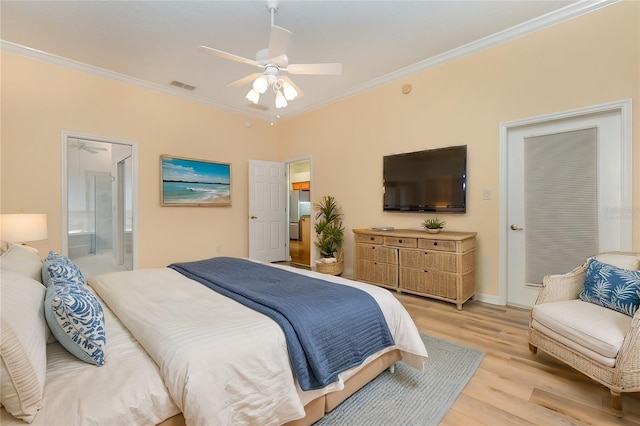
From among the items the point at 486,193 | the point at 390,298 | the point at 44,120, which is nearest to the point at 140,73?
the point at 44,120

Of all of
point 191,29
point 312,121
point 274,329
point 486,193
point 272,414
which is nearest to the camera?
point 272,414

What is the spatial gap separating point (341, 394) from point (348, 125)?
398 cm

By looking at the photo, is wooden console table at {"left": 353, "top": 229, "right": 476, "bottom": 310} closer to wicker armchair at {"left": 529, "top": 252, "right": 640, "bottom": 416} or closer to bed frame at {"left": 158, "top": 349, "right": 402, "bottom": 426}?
wicker armchair at {"left": 529, "top": 252, "right": 640, "bottom": 416}

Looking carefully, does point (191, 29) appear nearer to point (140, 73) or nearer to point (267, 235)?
point (140, 73)

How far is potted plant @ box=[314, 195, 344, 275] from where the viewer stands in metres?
4.55

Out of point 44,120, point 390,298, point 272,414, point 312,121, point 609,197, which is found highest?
point 312,121

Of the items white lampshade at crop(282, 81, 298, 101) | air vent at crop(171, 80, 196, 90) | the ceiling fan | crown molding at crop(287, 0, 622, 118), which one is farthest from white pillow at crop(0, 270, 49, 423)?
crown molding at crop(287, 0, 622, 118)

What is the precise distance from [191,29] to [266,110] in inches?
101

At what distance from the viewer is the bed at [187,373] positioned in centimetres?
98

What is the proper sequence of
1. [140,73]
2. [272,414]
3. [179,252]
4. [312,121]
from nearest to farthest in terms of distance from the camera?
[272,414] < [140,73] < [179,252] < [312,121]

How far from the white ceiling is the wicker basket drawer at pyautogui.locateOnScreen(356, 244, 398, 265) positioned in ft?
7.85

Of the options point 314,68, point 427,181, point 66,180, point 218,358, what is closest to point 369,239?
point 427,181

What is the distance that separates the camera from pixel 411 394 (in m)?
1.75

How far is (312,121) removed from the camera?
210 inches
